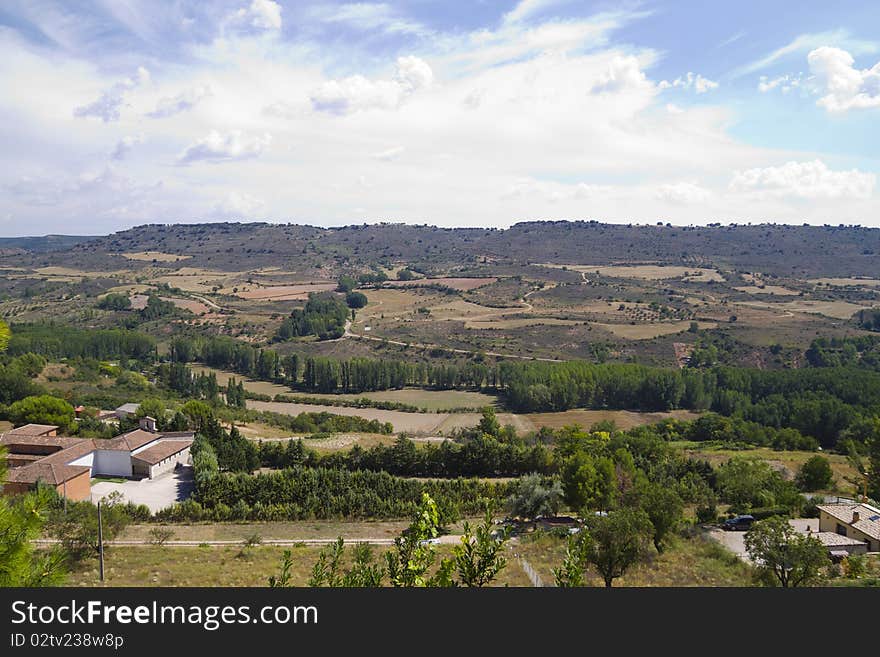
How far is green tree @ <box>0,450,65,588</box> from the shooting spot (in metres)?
6.58

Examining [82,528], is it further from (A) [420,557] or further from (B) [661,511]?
(A) [420,557]

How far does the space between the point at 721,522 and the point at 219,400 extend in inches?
1997

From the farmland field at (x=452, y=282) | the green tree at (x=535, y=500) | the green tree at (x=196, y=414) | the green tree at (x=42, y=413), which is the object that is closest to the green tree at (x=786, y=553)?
the green tree at (x=535, y=500)

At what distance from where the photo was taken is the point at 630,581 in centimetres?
2227

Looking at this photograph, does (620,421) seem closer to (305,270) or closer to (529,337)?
(529,337)

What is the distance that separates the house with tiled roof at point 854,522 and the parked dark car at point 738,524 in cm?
293

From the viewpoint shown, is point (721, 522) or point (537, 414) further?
point (537, 414)

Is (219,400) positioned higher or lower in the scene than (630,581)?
lower

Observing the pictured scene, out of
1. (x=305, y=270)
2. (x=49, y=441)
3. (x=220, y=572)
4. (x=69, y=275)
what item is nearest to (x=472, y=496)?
(x=220, y=572)

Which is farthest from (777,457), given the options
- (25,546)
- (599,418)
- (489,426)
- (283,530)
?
(25,546)

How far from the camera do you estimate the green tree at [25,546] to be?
6582mm

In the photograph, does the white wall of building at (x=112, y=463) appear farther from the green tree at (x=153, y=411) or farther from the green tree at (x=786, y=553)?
the green tree at (x=786, y=553)
